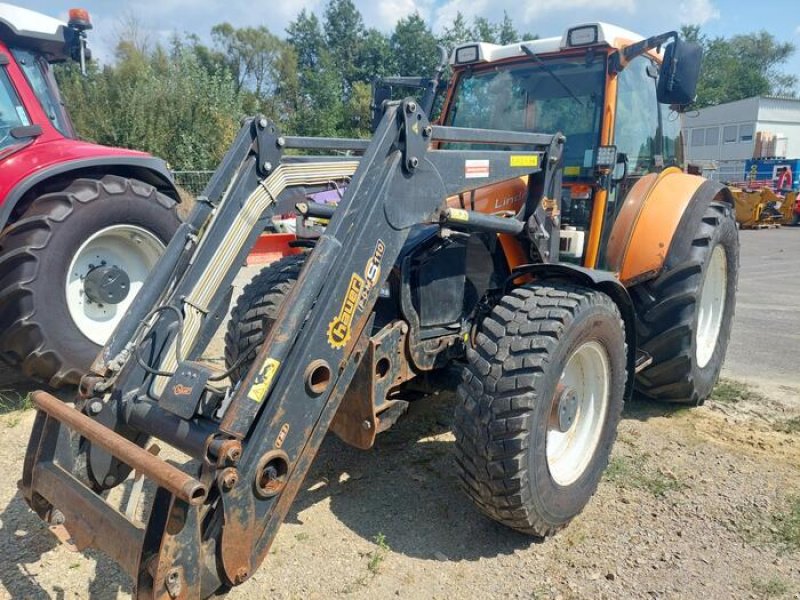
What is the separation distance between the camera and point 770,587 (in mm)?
2590

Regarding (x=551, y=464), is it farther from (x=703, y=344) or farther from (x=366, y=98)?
(x=366, y=98)

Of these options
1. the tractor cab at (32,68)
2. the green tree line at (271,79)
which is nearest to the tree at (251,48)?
the green tree line at (271,79)

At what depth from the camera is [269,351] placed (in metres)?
2.15

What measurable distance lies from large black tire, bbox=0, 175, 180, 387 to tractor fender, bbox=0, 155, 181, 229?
0.10 meters

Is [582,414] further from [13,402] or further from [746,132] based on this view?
[746,132]

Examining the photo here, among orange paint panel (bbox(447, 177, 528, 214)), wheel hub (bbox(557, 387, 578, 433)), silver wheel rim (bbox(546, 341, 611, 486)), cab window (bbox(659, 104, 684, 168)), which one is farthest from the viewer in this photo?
cab window (bbox(659, 104, 684, 168))

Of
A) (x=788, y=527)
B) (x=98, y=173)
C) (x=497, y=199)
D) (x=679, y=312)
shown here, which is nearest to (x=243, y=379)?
(x=497, y=199)

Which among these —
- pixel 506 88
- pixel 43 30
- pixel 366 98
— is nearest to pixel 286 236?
pixel 43 30

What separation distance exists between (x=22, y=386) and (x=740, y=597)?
4.75m

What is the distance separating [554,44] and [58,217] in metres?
3.31

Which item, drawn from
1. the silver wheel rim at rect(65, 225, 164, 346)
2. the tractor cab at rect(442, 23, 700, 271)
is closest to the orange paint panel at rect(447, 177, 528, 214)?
the tractor cab at rect(442, 23, 700, 271)

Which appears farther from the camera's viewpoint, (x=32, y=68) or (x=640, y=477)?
(x=32, y=68)

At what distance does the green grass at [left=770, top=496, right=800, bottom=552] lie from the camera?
2.87 metres

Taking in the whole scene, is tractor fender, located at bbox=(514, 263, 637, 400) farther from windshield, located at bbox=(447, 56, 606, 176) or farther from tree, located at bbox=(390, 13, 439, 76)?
tree, located at bbox=(390, 13, 439, 76)
